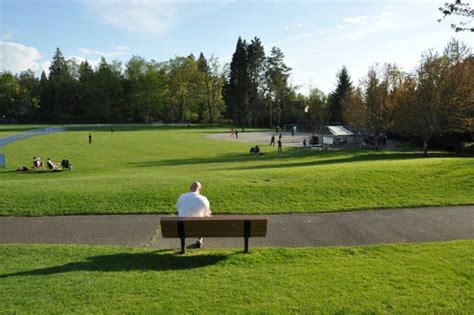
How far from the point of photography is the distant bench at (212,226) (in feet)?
24.8

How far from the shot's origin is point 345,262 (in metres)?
6.93

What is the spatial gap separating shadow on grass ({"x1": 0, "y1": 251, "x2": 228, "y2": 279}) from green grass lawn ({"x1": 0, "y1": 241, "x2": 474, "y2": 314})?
0.06 ft

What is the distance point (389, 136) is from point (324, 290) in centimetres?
5512

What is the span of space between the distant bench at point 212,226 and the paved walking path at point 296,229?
1119 millimetres

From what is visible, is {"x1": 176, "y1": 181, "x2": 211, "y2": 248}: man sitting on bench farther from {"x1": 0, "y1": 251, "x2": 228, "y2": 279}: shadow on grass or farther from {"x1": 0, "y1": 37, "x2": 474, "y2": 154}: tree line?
{"x1": 0, "y1": 37, "x2": 474, "y2": 154}: tree line

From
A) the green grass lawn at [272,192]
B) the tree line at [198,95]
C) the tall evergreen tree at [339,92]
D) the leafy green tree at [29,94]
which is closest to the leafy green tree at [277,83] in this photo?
the tree line at [198,95]

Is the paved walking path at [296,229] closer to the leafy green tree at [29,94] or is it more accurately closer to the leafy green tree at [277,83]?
the leafy green tree at [277,83]

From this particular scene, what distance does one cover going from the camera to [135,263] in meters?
7.18

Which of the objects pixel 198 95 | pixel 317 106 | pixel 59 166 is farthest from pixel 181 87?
pixel 59 166

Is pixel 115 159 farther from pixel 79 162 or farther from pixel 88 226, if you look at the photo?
pixel 88 226

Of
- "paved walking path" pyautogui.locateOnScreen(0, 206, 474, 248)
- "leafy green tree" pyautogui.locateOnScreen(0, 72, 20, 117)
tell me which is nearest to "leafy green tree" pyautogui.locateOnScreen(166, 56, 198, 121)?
"leafy green tree" pyautogui.locateOnScreen(0, 72, 20, 117)

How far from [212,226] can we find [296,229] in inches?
124

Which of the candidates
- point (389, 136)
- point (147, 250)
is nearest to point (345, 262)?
point (147, 250)

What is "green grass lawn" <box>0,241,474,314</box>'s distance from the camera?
5156mm
